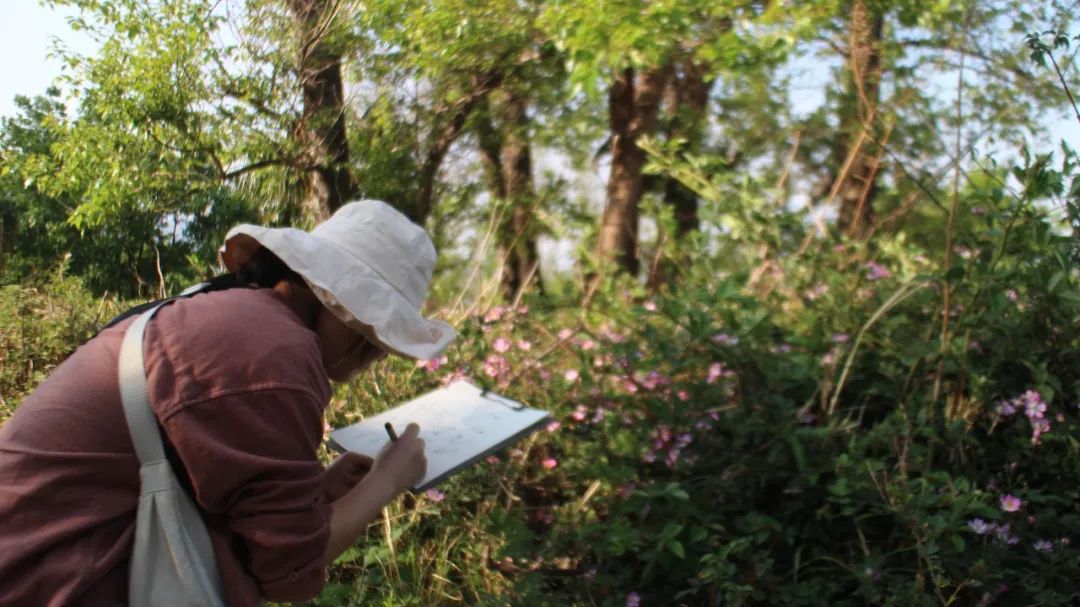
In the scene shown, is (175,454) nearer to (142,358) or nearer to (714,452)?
(142,358)

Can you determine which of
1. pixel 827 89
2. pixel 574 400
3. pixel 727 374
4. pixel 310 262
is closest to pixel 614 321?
pixel 574 400

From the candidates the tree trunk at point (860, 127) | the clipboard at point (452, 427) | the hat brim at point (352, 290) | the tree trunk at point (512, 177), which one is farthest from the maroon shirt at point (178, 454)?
the tree trunk at point (512, 177)

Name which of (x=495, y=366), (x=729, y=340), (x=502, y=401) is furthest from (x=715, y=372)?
(x=502, y=401)

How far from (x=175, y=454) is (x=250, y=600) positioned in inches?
11.1

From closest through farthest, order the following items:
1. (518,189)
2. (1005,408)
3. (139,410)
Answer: (139,410), (1005,408), (518,189)

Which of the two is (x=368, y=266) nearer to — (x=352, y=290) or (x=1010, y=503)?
(x=352, y=290)

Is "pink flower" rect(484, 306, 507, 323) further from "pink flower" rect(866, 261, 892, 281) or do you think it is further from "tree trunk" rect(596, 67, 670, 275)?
Answer: "tree trunk" rect(596, 67, 670, 275)

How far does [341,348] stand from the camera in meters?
1.88

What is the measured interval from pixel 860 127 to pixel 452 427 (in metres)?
2.78

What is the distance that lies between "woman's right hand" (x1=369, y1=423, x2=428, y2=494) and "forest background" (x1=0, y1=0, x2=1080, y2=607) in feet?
3.58

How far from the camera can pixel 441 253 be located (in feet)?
18.2

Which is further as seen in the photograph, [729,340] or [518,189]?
[518,189]

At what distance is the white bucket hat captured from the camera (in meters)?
1.74

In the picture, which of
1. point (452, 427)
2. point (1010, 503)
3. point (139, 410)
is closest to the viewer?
point (139, 410)
